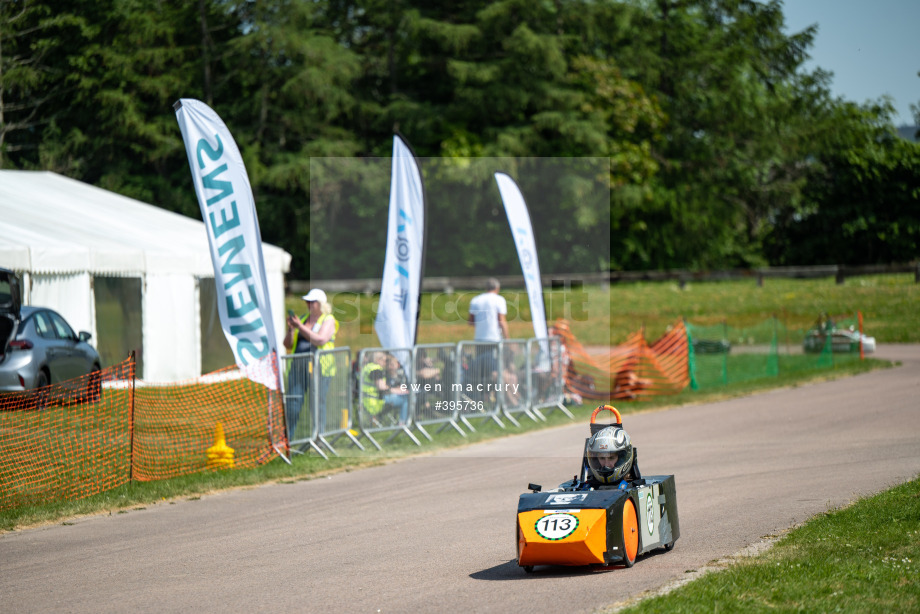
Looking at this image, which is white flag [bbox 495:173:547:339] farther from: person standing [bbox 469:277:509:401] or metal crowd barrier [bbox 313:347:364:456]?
metal crowd barrier [bbox 313:347:364:456]

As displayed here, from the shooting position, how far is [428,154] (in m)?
47.1

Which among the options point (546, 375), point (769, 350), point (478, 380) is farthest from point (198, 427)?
point (769, 350)

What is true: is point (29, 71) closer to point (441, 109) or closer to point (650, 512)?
point (441, 109)

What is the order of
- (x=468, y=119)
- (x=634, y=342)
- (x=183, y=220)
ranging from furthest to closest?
(x=468, y=119) → (x=183, y=220) → (x=634, y=342)

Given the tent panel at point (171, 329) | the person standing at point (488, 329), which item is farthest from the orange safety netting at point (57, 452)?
the tent panel at point (171, 329)

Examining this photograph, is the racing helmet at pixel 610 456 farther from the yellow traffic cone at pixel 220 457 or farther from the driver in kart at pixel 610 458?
the yellow traffic cone at pixel 220 457

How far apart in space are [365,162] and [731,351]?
72.4 feet

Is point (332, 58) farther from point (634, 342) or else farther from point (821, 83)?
point (821, 83)

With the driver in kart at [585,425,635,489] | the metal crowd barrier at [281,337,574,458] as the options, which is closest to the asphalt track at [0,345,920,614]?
the driver in kart at [585,425,635,489]

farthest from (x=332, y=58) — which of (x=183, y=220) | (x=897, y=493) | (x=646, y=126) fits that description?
(x=897, y=493)

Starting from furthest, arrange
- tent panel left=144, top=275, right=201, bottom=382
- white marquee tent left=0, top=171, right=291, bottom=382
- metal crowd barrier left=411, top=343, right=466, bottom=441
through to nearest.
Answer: tent panel left=144, top=275, right=201, bottom=382, white marquee tent left=0, top=171, right=291, bottom=382, metal crowd barrier left=411, top=343, right=466, bottom=441

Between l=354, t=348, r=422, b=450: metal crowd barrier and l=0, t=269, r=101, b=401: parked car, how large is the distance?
3.74m

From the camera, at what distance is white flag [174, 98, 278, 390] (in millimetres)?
12297

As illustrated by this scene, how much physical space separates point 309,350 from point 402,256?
2.51m
